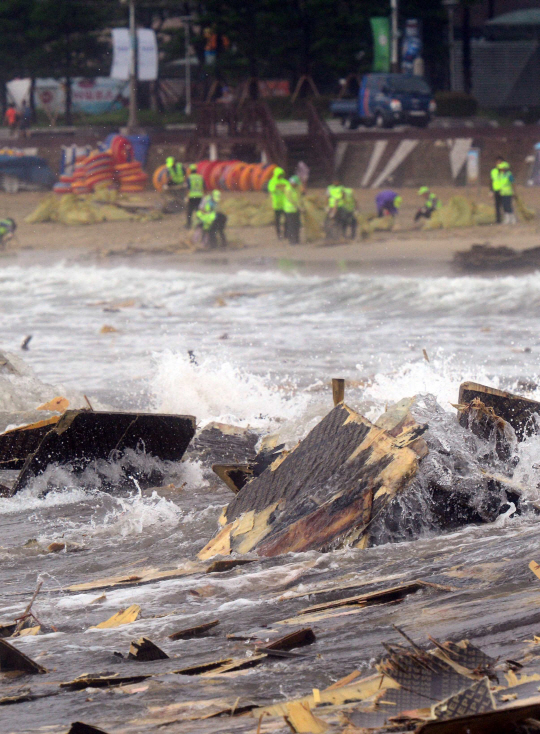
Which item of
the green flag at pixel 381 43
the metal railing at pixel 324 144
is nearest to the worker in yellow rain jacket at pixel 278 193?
the metal railing at pixel 324 144

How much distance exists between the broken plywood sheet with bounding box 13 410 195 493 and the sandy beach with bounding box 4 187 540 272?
15.1 metres

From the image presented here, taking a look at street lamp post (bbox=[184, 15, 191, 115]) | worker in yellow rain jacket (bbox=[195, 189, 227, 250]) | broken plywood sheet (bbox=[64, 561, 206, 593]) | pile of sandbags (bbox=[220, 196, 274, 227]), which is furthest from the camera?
street lamp post (bbox=[184, 15, 191, 115])

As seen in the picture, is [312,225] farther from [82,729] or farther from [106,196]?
[82,729]

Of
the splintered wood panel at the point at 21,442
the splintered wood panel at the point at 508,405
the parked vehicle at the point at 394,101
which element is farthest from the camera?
the parked vehicle at the point at 394,101

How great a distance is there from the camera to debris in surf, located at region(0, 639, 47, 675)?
333cm

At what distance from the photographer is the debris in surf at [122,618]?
3822 millimetres

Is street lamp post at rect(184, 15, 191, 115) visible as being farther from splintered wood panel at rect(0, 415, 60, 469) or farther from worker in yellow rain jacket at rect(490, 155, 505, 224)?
splintered wood panel at rect(0, 415, 60, 469)

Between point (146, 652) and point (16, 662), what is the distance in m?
0.43

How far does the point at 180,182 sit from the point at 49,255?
5.28 meters

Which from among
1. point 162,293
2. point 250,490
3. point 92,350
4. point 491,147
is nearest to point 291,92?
point 491,147

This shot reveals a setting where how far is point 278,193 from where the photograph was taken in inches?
991

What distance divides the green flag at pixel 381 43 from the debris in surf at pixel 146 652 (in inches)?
1552

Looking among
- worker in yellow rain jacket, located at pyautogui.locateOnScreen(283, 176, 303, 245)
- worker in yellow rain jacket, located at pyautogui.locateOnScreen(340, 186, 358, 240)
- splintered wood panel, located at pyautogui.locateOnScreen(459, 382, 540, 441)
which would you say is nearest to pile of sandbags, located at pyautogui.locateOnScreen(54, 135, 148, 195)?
worker in yellow rain jacket, located at pyautogui.locateOnScreen(283, 176, 303, 245)

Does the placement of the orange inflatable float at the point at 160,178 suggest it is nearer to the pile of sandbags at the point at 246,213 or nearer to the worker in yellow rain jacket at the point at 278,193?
the pile of sandbags at the point at 246,213
